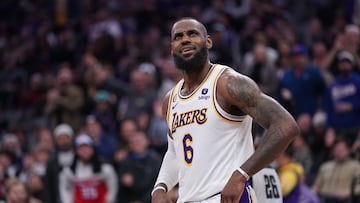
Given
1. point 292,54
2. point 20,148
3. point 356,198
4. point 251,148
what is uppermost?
point 251,148

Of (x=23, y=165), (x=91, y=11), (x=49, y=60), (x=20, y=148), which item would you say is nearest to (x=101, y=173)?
(x=23, y=165)

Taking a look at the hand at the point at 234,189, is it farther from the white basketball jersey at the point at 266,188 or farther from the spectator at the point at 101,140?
the spectator at the point at 101,140

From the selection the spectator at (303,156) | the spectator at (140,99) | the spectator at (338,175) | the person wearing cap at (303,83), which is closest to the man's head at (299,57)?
the person wearing cap at (303,83)

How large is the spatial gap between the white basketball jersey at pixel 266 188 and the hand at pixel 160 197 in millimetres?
720

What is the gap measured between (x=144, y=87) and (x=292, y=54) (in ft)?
7.83

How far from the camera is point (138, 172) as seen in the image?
11242mm

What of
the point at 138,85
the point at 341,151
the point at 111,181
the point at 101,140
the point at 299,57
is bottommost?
the point at 111,181

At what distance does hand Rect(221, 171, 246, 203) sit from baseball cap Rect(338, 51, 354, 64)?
255 inches

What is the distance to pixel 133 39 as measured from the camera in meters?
16.6

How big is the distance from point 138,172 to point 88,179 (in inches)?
29.7

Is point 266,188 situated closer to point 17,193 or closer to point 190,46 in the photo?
point 190,46

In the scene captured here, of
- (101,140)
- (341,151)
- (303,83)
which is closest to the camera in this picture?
(341,151)

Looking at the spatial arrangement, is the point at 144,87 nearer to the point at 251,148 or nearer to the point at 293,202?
the point at 293,202

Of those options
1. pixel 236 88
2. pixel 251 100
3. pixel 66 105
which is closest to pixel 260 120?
pixel 251 100
